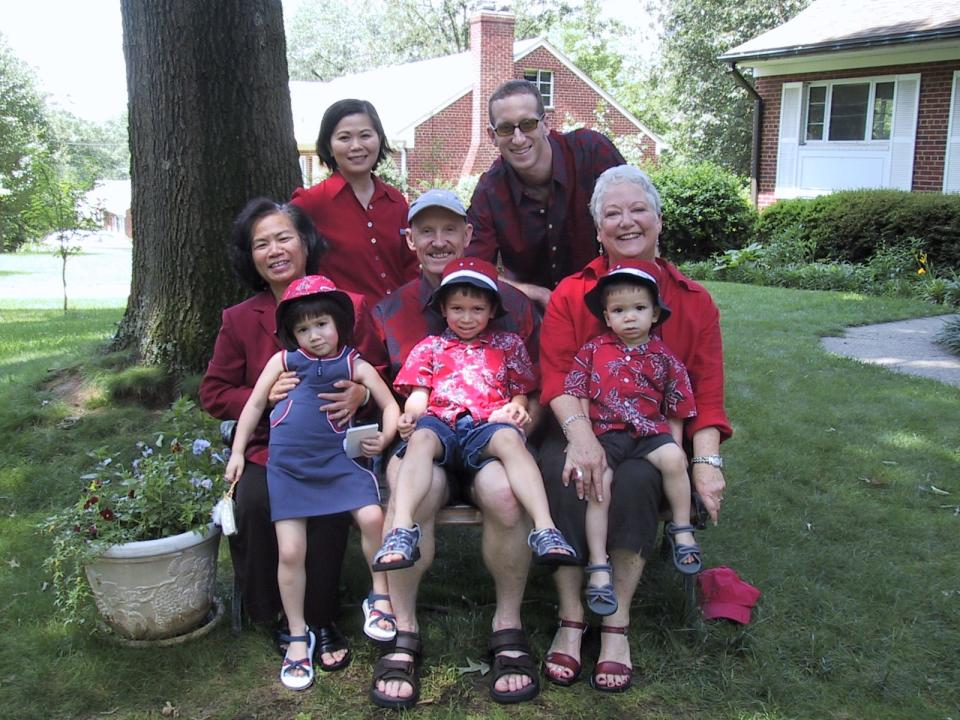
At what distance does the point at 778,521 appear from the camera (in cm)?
415

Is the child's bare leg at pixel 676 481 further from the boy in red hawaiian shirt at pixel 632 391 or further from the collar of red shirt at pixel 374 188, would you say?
the collar of red shirt at pixel 374 188

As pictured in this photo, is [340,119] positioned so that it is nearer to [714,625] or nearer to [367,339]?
[367,339]

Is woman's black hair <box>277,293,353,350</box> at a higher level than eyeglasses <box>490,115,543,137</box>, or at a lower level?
lower

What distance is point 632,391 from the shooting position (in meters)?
2.99

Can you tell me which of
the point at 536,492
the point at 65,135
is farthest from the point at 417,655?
the point at 65,135

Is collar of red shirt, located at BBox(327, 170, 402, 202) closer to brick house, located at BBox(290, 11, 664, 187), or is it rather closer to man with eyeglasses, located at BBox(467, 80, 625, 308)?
man with eyeglasses, located at BBox(467, 80, 625, 308)

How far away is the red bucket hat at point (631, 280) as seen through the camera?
2.92 m

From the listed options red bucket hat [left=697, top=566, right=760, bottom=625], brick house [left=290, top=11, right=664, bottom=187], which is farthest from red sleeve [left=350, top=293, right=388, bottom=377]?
brick house [left=290, top=11, right=664, bottom=187]

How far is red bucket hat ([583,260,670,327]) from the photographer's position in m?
2.92

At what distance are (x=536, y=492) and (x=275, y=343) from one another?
1178mm

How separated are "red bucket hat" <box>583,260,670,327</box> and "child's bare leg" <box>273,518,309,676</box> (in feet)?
4.12

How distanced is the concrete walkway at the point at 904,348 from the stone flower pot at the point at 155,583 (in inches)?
216

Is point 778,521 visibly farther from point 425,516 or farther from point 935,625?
point 425,516

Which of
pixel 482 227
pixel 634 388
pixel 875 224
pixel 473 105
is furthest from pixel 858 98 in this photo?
pixel 634 388
